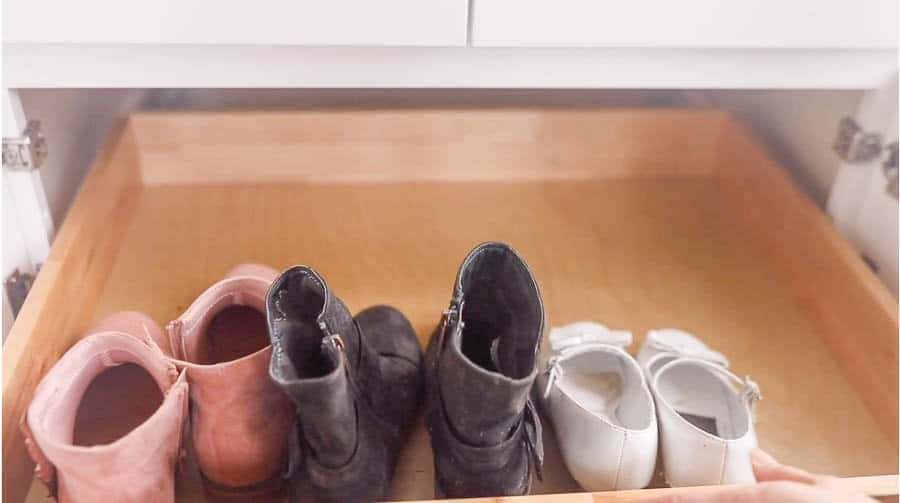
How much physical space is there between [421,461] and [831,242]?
50cm

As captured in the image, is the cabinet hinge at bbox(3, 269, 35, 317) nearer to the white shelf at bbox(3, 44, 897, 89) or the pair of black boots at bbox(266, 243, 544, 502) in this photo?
the white shelf at bbox(3, 44, 897, 89)

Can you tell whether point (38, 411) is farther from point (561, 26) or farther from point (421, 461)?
point (561, 26)

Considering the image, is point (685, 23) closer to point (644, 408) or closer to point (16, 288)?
point (644, 408)

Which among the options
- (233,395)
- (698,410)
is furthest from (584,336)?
(233,395)

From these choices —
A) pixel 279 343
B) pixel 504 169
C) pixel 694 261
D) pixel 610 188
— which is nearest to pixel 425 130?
pixel 504 169

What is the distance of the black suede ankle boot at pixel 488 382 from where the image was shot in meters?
0.56

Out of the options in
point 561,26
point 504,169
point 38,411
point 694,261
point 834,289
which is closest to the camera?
point 38,411

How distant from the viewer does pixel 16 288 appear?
0.75m

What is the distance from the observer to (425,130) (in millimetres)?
1006

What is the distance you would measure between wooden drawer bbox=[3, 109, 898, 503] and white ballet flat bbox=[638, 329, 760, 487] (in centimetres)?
4

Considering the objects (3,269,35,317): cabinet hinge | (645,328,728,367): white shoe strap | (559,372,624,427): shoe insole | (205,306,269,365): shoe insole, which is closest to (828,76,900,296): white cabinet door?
(645,328,728,367): white shoe strap

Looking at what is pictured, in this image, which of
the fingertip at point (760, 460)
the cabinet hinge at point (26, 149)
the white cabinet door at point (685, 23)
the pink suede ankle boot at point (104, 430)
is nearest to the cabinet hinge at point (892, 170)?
the white cabinet door at point (685, 23)

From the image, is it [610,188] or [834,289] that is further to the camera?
[610,188]

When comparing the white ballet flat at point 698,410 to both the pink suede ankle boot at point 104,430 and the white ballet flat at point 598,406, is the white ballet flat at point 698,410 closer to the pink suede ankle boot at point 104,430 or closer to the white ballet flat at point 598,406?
the white ballet flat at point 598,406
